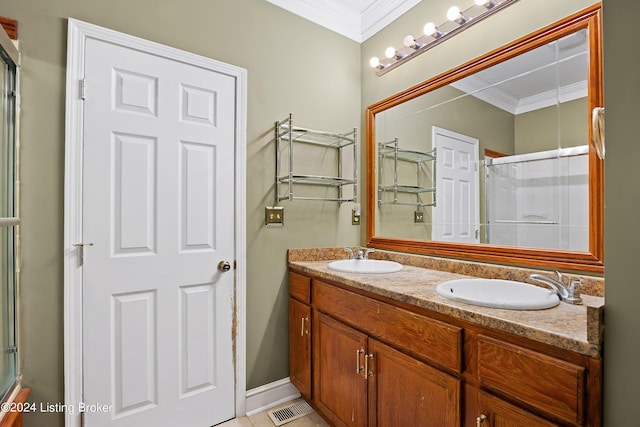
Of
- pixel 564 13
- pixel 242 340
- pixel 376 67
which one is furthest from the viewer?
pixel 376 67

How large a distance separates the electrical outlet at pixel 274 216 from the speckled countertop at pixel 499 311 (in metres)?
0.42

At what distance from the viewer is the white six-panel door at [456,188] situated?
1.61 meters

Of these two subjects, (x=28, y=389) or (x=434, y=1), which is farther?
(x=434, y=1)

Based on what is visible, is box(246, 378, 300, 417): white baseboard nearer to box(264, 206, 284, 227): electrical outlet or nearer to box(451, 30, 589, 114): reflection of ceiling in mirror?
box(264, 206, 284, 227): electrical outlet

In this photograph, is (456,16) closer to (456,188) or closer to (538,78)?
(538,78)

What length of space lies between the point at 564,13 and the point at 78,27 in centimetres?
210

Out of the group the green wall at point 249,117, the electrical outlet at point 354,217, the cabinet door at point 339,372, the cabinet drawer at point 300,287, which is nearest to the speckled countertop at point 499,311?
the cabinet drawer at point 300,287

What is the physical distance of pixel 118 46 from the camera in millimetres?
A: 1476

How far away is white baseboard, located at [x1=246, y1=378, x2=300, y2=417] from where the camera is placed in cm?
183

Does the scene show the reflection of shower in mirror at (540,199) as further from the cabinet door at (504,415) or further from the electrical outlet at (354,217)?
the electrical outlet at (354,217)

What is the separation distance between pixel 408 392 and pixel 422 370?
0.13 meters

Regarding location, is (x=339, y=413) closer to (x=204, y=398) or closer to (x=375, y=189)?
(x=204, y=398)

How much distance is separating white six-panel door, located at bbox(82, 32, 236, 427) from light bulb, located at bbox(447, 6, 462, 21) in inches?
48.3

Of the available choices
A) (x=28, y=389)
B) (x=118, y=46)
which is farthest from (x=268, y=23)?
(x=28, y=389)
